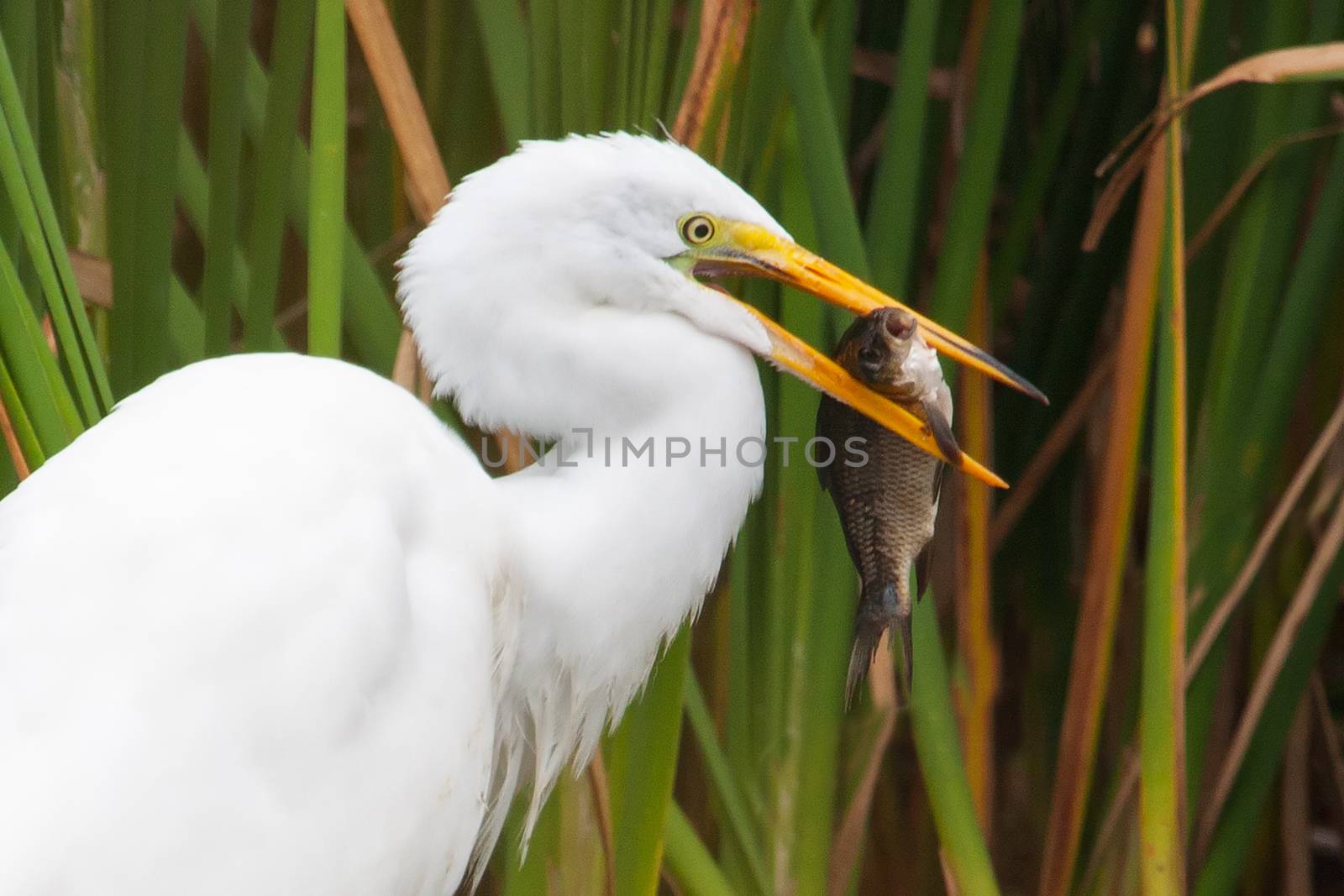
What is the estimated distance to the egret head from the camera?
3.50 feet

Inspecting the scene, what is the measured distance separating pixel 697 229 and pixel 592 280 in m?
0.09

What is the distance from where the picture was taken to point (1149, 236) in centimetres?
143

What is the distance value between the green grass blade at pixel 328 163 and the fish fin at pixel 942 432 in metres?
0.43

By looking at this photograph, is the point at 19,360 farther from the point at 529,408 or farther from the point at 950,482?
the point at 950,482

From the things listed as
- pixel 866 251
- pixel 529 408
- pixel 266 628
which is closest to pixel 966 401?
pixel 866 251

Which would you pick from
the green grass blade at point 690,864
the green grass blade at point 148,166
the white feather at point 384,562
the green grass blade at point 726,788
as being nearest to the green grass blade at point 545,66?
the white feather at point 384,562

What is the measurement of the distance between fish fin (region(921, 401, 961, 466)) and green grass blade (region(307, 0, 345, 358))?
0.43 metres

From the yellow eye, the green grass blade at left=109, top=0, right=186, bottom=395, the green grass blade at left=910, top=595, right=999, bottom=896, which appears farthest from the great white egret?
the green grass blade at left=910, top=595, right=999, bottom=896

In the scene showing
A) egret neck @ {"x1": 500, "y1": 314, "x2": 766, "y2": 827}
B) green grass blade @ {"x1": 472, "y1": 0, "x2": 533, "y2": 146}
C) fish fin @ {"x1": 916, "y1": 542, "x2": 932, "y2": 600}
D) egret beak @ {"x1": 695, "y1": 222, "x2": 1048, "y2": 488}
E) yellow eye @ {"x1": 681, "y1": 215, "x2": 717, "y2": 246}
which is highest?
green grass blade @ {"x1": 472, "y1": 0, "x2": 533, "y2": 146}

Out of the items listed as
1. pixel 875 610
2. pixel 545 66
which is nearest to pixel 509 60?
pixel 545 66

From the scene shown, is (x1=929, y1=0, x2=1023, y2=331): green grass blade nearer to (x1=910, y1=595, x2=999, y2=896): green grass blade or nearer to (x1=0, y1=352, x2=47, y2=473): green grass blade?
(x1=910, y1=595, x2=999, y2=896): green grass blade

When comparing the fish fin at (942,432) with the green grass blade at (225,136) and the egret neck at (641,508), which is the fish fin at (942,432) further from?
the green grass blade at (225,136)

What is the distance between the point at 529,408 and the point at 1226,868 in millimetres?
983

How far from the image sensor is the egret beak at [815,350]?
1.07m
